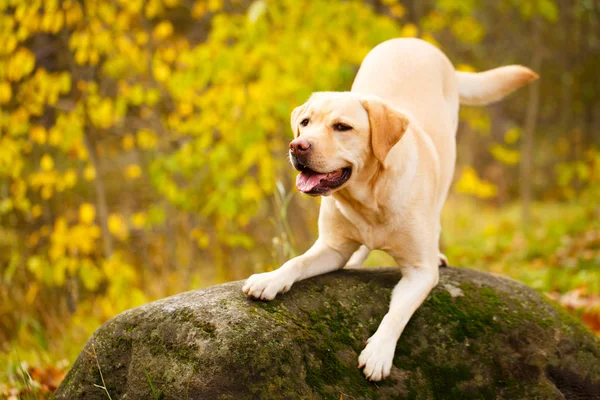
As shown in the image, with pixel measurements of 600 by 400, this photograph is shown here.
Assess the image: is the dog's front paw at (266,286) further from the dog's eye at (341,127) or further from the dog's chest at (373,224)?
the dog's eye at (341,127)

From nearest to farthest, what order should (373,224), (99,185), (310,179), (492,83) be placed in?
(310,179) → (373,224) → (492,83) → (99,185)

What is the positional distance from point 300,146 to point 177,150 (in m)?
4.50

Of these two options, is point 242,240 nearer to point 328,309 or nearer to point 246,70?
point 246,70

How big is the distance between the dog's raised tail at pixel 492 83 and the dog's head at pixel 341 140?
165 centimetres

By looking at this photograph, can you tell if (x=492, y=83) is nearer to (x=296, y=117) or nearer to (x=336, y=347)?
(x=296, y=117)

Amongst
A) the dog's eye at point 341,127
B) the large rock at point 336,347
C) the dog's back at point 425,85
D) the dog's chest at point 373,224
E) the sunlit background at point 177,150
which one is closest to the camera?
the large rock at point 336,347

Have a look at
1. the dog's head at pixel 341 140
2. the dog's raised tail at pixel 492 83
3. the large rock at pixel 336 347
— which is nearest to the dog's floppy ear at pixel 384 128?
the dog's head at pixel 341 140

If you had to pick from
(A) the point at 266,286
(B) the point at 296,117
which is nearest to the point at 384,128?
(B) the point at 296,117

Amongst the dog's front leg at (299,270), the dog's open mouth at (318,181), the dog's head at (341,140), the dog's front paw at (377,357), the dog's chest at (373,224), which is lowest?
the dog's front paw at (377,357)

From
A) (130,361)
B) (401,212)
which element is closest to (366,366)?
(401,212)

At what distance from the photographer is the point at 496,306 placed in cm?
307

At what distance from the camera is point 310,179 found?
8.91 ft

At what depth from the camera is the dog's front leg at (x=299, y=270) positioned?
2.66 meters

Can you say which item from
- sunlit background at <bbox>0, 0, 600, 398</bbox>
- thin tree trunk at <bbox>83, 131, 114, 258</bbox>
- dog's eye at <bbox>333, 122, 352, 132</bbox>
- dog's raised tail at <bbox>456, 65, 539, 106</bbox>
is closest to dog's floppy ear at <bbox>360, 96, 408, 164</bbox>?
dog's eye at <bbox>333, 122, 352, 132</bbox>
